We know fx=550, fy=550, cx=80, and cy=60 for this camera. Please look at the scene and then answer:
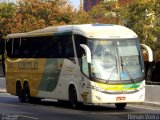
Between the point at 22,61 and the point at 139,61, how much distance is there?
7824 mm

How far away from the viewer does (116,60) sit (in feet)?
67.8

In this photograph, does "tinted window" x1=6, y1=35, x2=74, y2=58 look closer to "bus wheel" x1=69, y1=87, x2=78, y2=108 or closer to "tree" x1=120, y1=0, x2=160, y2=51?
"bus wheel" x1=69, y1=87, x2=78, y2=108

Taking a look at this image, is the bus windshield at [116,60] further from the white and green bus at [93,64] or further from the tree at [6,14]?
the tree at [6,14]

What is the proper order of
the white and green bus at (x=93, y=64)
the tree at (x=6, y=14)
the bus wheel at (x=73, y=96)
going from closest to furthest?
the white and green bus at (x=93, y=64) < the bus wheel at (x=73, y=96) < the tree at (x=6, y=14)

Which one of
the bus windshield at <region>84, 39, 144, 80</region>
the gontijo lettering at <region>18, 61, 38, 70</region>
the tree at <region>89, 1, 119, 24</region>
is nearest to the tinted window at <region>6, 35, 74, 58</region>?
the gontijo lettering at <region>18, 61, 38, 70</region>

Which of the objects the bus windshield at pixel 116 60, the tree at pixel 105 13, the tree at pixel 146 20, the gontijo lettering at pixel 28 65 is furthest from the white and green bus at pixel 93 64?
the tree at pixel 105 13

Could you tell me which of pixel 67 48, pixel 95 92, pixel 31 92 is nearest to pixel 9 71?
pixel 31 92

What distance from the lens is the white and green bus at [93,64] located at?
20.4m

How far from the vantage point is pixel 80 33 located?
70.2ft

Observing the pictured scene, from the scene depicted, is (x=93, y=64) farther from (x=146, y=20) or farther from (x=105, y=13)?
(x=105, y=13)

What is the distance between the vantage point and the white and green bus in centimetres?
2041

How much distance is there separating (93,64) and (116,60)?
2.92 feet

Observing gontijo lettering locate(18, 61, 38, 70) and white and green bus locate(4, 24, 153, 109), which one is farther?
gontijo lettering locate(18, 61, 38, 70)

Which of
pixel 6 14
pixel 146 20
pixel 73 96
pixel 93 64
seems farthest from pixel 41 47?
pixel 6 14
